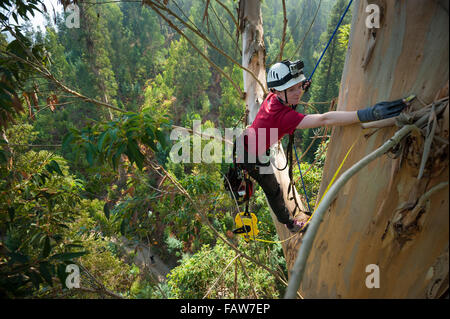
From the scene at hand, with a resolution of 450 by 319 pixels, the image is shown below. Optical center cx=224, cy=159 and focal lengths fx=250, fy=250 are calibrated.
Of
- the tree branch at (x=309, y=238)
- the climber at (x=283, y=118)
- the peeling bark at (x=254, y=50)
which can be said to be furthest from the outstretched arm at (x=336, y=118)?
the peeling bark at (x=254, y=50)

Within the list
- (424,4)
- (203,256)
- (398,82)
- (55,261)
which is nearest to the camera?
(424,4)

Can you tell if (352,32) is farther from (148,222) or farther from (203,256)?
(203,256)

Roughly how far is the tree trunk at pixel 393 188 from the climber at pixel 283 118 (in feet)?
0.20

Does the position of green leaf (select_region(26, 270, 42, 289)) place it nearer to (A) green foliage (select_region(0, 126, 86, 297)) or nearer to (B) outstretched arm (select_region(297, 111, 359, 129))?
(A) green foliage (select_region(0, 126, 86, 297))

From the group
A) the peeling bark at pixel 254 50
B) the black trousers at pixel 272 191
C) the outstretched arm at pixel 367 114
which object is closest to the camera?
the outstretched arm at pixel 367 114

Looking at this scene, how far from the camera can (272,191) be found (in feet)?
7.39

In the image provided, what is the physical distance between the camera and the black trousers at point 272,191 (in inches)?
87.9

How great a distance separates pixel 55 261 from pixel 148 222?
1.17 metres

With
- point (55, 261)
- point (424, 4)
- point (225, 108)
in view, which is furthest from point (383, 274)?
point (225, 108)

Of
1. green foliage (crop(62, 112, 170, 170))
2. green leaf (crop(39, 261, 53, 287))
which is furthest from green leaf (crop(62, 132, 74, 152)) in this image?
green leaf (crop(39, 261, 53, 287))

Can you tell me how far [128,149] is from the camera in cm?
127

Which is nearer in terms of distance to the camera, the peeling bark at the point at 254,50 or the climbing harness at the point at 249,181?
the climbing harness at the point at 249,181

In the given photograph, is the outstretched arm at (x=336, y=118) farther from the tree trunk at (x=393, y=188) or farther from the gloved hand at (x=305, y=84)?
the gloved hand at (x=305, y=84)

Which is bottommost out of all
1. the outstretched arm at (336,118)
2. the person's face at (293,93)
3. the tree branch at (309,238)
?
the tree branch at (309,238)
